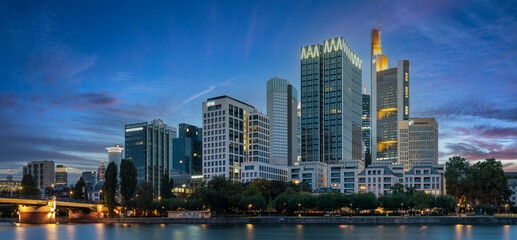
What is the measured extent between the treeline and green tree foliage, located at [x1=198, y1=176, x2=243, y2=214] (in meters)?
68.3

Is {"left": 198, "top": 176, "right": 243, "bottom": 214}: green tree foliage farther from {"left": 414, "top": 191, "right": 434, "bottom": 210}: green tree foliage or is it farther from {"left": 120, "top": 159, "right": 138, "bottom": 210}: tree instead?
{"left": 414, "top": 191, "right": 434, "bottom": 210}: green tree foliage

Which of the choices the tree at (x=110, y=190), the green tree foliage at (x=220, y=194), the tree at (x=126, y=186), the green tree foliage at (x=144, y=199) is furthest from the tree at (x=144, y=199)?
the green tree foliage at (x=220, y=194)

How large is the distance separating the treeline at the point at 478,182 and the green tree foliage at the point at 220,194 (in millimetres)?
68275

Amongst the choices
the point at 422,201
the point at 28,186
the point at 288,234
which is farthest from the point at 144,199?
the point at 422,201

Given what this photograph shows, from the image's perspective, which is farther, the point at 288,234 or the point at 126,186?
the point at 126,186

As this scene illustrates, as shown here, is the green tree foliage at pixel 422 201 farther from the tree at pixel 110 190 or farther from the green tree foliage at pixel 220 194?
the tree at pixel 110 190

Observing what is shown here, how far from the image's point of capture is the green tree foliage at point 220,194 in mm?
128625

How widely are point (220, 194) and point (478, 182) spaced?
7884 cm

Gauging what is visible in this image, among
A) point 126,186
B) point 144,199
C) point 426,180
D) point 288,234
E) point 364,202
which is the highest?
point 126,186

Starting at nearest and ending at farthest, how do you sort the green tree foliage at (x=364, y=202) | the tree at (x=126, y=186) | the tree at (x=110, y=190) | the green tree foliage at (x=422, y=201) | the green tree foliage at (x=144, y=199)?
the green tree foliage at (x=422, y=201) < the green tree foliage at (x=364, y=202) < the tree at (x=126, y=186) < the tree at (x=110, y=190) < the green tree foliage at (x=144, y=199)

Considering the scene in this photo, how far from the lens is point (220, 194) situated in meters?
128

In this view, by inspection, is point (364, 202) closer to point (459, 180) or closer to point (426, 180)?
point (459, 180)

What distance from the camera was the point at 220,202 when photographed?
130 meters

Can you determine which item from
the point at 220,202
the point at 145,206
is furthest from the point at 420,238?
the point at 145,206
